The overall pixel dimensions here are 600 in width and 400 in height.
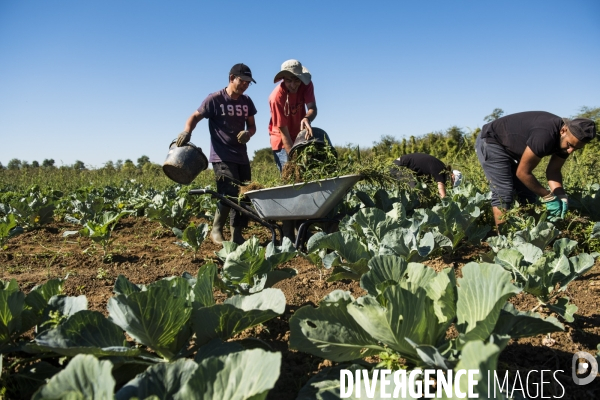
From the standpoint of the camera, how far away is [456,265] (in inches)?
139

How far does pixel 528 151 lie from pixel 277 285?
110 inches

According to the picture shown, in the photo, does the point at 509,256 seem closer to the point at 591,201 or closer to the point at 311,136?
the point at 311,136

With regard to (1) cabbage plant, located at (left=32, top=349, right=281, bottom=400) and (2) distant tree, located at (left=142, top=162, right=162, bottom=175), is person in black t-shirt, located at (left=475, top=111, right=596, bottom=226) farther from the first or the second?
→ (2) distant tree, located at (left=142, top=162, right=162, bottom=175)

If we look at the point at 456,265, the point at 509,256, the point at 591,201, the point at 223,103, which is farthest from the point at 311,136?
the point at 591,201

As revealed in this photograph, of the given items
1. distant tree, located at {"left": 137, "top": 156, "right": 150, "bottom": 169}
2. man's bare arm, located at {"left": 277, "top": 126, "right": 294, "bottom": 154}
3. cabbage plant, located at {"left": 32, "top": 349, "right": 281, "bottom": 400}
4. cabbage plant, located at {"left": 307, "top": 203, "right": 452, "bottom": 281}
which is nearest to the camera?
cabbage plant, located at {"left": 32, "top": 349, "right": 281, "bottom": 400}

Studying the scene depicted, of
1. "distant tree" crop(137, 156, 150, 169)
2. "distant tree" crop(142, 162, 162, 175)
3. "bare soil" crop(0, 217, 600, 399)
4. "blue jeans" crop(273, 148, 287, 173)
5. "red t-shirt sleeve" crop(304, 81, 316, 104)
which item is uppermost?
"distant tree" crop(137, 156, 150, 169)

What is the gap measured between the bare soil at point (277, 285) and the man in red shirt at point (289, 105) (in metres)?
1.27

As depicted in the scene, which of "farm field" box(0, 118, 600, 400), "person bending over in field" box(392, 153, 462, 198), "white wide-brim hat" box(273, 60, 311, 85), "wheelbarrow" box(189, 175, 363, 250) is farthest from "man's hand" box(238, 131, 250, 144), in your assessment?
"person bending over in field" box(392, 153, 462, 198)

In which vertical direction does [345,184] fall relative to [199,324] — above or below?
above

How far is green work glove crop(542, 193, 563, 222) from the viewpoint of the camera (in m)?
4.27

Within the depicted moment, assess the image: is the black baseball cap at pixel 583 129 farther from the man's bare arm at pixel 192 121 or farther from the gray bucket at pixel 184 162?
the man's bare arm at pixel 192 121

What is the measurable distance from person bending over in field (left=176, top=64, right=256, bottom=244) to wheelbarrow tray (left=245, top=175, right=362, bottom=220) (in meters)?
0.89

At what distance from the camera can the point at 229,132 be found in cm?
502

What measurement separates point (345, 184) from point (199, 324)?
7.94ft
